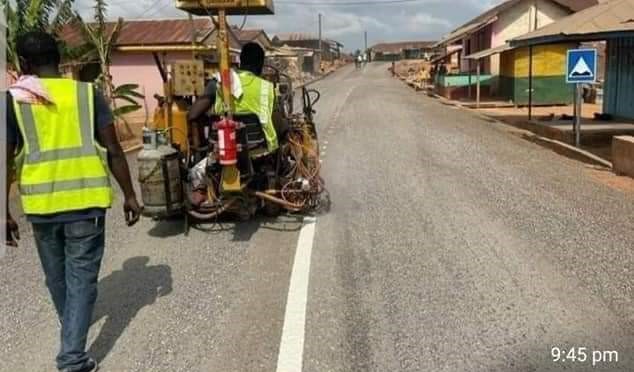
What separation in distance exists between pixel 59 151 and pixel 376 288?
8.42 ft

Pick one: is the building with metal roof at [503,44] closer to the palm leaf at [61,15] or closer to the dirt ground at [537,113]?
the dirt ground at [537,113]

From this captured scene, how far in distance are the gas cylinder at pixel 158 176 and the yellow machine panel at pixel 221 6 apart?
1323 millimetres

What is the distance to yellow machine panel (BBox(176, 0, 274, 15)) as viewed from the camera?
6.42 meters

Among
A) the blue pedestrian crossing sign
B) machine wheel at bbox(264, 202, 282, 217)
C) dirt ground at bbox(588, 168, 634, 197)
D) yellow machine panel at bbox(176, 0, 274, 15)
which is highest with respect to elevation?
yellow machine panel at bbox(176, 0, 274, 15)

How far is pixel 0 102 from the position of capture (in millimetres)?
3666

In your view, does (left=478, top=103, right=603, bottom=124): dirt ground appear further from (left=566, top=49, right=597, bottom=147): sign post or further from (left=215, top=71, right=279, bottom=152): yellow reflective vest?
(left=215, top=71, right=279, bottom=152): yellow reflective vest

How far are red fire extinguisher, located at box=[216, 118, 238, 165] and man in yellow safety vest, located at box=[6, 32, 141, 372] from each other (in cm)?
207

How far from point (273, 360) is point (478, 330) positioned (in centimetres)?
137

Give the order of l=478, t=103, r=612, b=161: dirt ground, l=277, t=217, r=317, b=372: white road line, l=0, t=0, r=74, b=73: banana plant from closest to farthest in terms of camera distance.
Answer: l=277, t=217, r=317, b=372: white road line, l=0, t=0, r=74, b=73: banana plant, l=478, t=103, r=612, b=161: dirt ground

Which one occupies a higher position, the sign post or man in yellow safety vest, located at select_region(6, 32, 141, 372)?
the sign post

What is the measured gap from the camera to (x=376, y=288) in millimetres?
5031

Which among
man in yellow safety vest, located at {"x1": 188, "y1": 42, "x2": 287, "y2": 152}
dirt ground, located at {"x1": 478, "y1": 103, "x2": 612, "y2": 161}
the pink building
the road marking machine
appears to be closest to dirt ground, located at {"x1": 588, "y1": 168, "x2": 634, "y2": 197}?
the road marking machine

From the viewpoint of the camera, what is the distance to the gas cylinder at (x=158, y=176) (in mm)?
6176

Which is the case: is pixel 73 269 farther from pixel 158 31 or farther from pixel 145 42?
pixel 158 31
